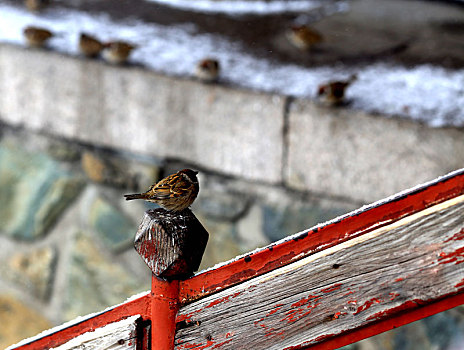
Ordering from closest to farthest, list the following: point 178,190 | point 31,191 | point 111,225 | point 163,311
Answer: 1. point 163,311
2. point 178,190
3. point 111,225
4. point 31,191

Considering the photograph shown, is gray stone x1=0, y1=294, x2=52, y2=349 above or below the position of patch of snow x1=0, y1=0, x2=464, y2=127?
below

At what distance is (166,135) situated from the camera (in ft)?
8.20

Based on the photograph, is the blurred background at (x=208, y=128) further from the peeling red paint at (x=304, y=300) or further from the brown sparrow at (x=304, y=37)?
the peeling red paint at (x=304, y=300)

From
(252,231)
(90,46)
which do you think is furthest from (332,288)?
(90,46)

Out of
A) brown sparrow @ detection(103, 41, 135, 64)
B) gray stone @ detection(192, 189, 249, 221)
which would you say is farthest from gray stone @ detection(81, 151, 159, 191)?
brown sparrow @ detection(103, 41, 135, 64)

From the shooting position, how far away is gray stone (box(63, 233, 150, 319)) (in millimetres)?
2807

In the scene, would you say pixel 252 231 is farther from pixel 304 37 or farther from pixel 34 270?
pixel 34 270

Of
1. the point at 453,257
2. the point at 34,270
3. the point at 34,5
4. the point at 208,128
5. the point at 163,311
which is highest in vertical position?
the point at 453,257

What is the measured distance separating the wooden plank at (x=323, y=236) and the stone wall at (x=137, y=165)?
1248 mm

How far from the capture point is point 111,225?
277 cm

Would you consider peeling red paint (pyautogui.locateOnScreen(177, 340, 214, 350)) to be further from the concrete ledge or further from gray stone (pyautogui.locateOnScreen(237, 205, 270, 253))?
gray stone (pyautogui.locateOnScreen(237, 205, 270, 253))

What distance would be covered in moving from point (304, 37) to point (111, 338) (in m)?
1.93

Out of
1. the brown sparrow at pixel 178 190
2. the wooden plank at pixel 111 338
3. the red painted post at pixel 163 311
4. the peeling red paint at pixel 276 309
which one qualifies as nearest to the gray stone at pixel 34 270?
the brown sparrow at pixel 178 190

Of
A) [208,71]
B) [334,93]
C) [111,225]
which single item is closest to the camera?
[334,93]
